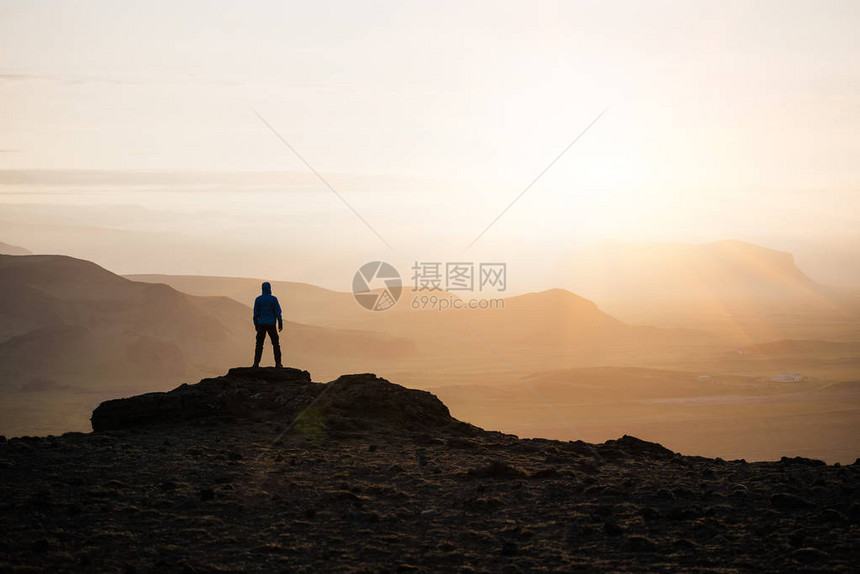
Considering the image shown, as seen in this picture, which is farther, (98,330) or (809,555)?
(98,330)

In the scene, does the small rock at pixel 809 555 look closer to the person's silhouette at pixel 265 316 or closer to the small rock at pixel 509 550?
the small rock at pixel 509 550

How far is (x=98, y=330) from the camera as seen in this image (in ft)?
546

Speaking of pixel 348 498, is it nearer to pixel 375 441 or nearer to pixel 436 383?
pixel 375 441

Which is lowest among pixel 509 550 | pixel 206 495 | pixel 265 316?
pixel 509 550

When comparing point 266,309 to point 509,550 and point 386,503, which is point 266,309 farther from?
point 509,550

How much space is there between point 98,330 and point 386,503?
171m

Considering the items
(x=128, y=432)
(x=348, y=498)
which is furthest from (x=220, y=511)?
(x=128, y=432)

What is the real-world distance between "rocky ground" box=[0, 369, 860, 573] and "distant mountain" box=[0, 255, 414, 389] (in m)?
151

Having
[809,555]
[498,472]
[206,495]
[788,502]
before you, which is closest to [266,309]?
[206,495]

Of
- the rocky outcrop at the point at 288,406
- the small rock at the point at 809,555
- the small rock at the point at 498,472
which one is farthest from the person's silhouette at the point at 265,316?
the small rock at the point at 809,555

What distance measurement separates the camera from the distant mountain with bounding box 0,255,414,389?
155875mm

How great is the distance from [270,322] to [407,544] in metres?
10.9

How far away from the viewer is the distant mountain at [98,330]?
155875 millimetres

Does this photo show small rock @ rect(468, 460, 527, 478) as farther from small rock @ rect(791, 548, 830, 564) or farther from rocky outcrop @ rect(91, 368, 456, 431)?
small rock @ rect(791, 548, 830, 564)
